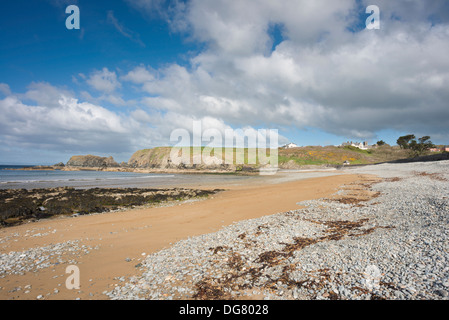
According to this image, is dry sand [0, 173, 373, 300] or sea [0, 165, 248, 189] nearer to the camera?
dry sand [0, 173, 373, 300]

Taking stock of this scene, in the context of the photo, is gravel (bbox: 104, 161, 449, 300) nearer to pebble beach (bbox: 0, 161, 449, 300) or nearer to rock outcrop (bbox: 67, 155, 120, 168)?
pebble beach (bbox: 0, 161, 449, 300)

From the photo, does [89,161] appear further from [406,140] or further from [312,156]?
[406,140]

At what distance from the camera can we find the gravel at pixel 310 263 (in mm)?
4641

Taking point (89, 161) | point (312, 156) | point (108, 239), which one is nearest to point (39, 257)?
point (108, 239)

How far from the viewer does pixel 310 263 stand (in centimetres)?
586

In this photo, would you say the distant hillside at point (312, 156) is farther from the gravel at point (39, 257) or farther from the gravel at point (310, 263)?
the gravel at point (39, 257)

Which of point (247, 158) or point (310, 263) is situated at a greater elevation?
point (247, 158)

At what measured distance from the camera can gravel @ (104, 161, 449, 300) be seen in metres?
4.64

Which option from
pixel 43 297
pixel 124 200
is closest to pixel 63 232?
pixel 43 297

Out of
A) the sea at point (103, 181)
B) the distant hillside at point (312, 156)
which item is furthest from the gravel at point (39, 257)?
the distant hillside at point (312, 156)

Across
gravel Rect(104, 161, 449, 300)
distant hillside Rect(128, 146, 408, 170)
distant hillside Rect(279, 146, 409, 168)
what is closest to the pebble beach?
gravel Rect(104, 161, 449, 300)

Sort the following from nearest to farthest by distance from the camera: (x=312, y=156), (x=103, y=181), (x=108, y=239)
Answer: (x=108, y=239) → (x=103, y=181) → (x=312, y=156)

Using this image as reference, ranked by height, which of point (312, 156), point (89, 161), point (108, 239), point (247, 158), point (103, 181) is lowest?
point (103, 181)
